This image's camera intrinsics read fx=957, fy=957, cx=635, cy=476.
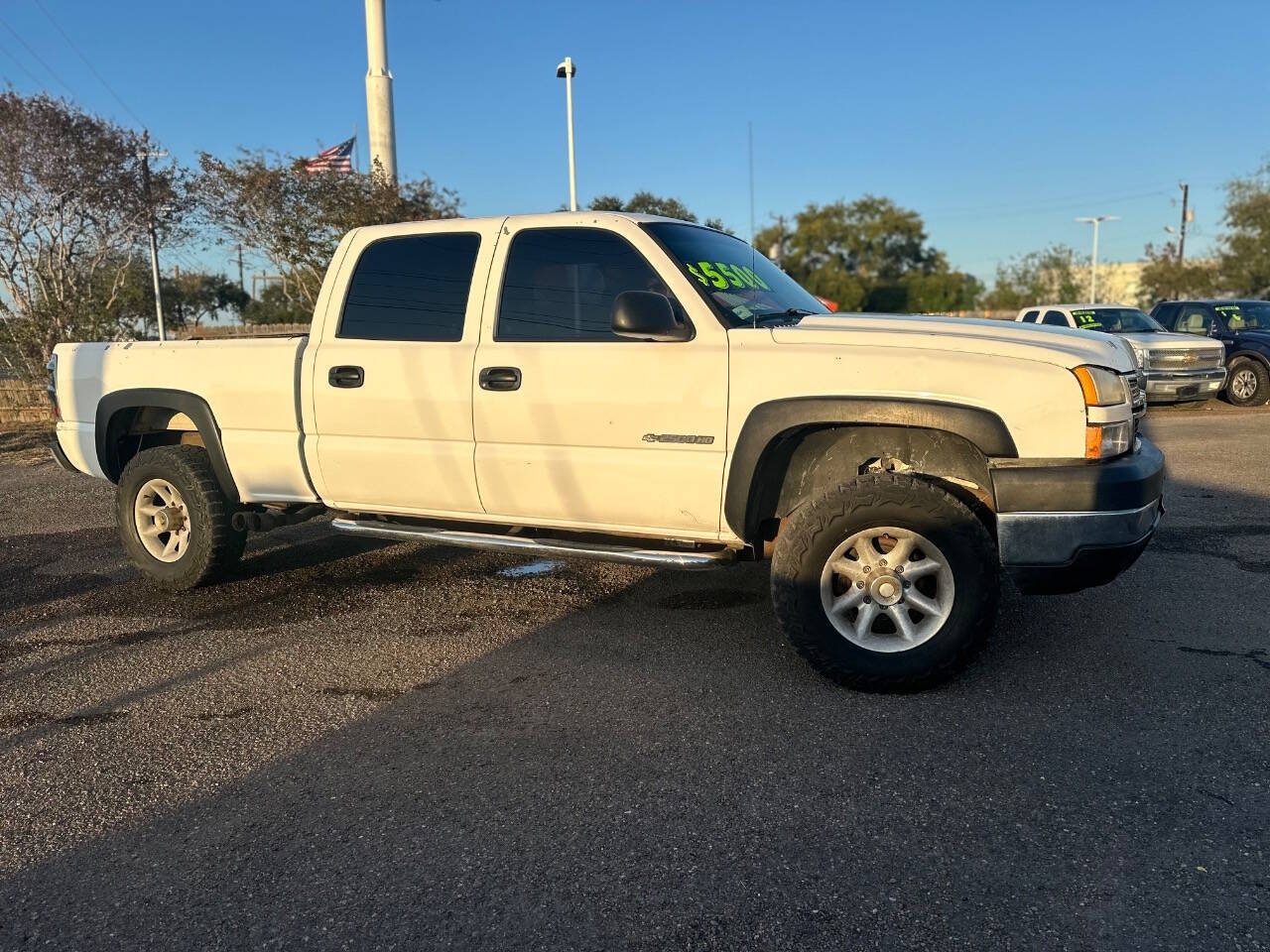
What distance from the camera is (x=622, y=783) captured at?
3.20m

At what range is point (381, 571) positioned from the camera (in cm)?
617

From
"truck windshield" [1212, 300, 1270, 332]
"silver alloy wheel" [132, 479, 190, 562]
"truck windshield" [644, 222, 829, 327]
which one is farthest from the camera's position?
"truck windshield" [1212, 300, 1270, 332]

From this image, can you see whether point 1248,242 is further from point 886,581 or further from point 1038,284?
point 886,581

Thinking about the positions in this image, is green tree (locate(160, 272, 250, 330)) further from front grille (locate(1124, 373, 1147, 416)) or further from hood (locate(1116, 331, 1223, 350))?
front grille (locate(1124, 373, 1147, 416))

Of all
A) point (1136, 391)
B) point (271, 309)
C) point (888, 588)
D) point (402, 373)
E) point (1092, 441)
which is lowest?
point (888, 588)

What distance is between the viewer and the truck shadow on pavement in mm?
2498

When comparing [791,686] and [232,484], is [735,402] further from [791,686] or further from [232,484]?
[232,484]

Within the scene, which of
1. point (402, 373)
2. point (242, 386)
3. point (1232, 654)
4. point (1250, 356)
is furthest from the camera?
point (1250, 356)

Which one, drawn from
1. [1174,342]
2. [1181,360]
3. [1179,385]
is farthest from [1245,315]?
[1179,385]

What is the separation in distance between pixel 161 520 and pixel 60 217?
12.1 metres

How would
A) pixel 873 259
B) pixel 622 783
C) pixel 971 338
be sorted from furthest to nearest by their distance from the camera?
pixel 873 259, pixel 971 338, pixel 622 783

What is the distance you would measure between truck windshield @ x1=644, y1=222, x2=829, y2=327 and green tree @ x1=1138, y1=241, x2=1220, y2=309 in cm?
4590

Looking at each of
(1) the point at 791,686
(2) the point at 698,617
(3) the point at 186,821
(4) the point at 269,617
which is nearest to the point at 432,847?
(3) the point at 186,821

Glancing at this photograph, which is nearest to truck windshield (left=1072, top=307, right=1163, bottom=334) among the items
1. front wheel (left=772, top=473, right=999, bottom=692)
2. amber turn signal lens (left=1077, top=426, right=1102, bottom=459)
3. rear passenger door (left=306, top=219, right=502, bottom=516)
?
amber turn signal lens (left=1077, top=426, right=1102, bottom=459)
